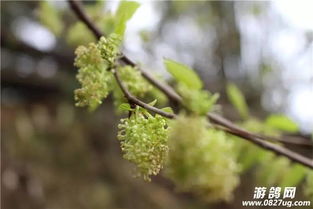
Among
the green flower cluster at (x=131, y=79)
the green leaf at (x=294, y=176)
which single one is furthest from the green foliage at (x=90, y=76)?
the green leaf at (x=294, y=176)

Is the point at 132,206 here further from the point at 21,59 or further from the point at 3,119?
the point at 21,59

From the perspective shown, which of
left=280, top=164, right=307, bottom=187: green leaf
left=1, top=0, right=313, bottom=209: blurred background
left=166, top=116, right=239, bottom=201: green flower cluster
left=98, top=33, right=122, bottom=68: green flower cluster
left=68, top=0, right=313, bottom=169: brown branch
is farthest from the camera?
left=1, top=0, right=313, bottom=209: blurred background

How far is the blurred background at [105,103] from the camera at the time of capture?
1.97 meters

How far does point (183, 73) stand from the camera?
22.4 inches

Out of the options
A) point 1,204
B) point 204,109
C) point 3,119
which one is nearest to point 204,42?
point 3,119

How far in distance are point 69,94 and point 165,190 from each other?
2.22 feet

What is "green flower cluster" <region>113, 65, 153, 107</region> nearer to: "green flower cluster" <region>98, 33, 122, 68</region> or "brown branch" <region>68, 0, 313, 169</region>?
"brown branch" <region>68, 0, 313, 169</region>

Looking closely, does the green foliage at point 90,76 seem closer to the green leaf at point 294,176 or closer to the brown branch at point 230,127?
the brown branch at point 230,127

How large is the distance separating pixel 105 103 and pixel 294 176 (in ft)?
5.54

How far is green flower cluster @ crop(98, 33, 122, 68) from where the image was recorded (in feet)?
1.45

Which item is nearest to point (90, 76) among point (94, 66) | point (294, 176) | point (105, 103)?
point (94, 66)

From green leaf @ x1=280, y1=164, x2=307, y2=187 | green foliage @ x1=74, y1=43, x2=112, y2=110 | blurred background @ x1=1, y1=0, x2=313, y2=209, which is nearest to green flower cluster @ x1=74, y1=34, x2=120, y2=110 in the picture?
green foliage @ x1=74, y1=43, x2=112, y2=110

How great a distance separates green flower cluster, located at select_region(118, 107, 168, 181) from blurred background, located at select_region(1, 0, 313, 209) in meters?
1.27

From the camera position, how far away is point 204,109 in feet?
1.30
